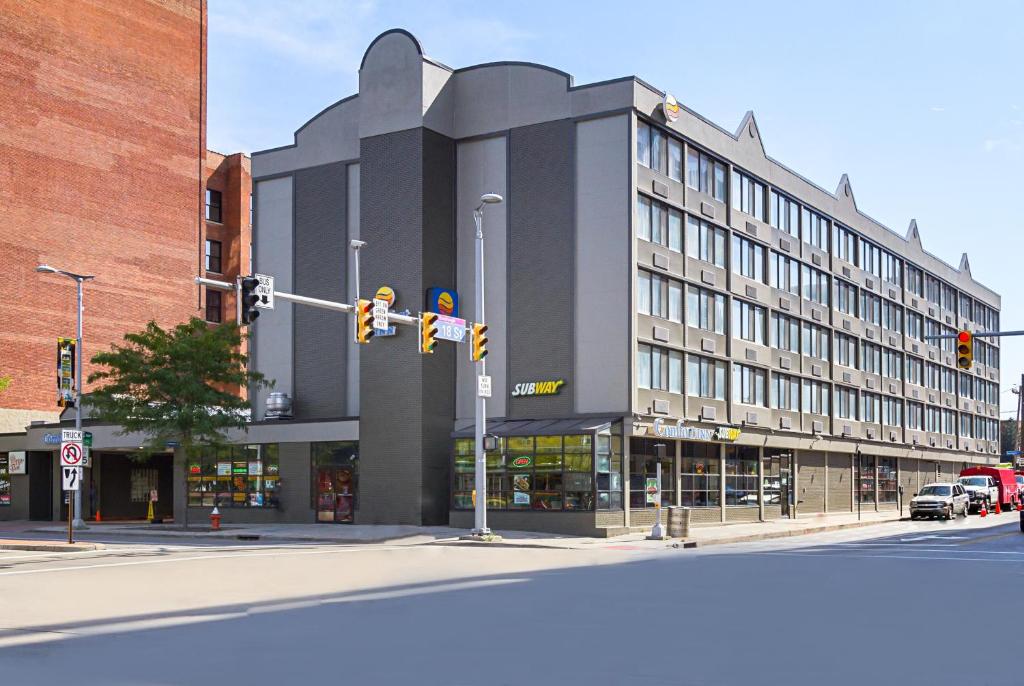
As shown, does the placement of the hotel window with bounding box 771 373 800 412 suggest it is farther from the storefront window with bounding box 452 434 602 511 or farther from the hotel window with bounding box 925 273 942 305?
the hotel window with bounding box 925 273 942 305

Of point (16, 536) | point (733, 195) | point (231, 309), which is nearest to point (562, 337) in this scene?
point (733, 195)

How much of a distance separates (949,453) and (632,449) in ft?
150

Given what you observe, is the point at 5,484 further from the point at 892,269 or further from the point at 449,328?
the point at 892,269

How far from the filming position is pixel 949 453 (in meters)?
77.8

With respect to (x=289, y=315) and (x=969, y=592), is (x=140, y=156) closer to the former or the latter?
(x=289, y=315)

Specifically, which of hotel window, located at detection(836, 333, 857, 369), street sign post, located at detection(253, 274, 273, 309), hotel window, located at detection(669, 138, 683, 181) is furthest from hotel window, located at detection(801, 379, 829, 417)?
street sign post, located at detection(253, 274, 273, 309)

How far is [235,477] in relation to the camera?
4600 centimetres

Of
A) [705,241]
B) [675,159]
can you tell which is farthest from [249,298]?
[705,241]

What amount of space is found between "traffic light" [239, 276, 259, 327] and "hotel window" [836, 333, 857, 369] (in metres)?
41.9

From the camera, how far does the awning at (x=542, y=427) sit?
38156 mm

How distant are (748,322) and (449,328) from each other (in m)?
20.4

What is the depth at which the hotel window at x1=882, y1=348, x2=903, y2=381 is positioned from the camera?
66769mm

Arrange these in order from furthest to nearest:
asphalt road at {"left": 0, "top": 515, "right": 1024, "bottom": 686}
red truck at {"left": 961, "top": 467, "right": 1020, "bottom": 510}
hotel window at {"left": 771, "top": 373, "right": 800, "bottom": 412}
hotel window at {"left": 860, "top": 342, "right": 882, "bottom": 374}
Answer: hotel window at {"left": 860, "top": 342, "right": 882, "bottom": 374} < red truck at {"left": 961, "top": 467, "right": 1020, "bottom": 510} < hotel window at {"left": 771, "top": 373, "right": 800, "bottom": 412} < asphalt road at {"left": 0, "top": 515, "right": 1024, "bottom": 686}

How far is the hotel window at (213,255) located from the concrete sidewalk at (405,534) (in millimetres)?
31388
